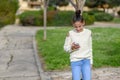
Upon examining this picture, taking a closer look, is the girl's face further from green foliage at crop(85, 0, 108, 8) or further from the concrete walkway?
green foliage at crop(85, 0, 108, 8)

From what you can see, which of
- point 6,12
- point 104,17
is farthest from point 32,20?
point 104,17

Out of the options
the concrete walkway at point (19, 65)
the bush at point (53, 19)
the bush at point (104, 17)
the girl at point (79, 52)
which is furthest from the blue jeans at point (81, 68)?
the bush at point (104, 17)

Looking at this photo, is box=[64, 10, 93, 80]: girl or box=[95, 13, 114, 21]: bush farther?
box=[95, 13, 114, 21]: bush

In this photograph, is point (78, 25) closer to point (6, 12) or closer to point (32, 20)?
point (32, 20)

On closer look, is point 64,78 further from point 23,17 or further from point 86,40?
point 23,17

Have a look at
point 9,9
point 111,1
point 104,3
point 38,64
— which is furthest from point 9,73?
point 104,3

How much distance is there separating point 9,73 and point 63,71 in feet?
4.63

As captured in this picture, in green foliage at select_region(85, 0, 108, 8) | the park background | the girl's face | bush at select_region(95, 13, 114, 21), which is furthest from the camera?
green foliage at select_region(85, 0, 108, 8)

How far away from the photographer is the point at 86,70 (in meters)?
5.62

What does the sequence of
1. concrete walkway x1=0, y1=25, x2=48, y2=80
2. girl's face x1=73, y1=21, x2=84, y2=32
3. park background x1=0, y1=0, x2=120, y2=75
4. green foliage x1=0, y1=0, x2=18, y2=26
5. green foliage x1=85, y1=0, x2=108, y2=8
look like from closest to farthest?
1. girl's face x1=73, y1=21, x2=84, y2=32
2. concrete walkway x1=0, y1=25, x2=48, y2=80
3. park background x1=0, y1=0, x2=120, y2=75
4. green foliage x1=0, y1=0, x2=18, y2=26
5. green foliage x1=85, y1=0, x2=108, y2=8

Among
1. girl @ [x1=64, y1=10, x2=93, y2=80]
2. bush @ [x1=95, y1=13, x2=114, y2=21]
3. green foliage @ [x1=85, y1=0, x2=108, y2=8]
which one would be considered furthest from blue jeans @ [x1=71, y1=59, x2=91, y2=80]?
green foliage @ [x1=85, y1=0, x2=108, y2=8]

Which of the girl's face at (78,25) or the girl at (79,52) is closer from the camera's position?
the girl's face at (78,25)

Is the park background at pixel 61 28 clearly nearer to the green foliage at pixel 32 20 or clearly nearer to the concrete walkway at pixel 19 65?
the green foliage at pixel 32 20

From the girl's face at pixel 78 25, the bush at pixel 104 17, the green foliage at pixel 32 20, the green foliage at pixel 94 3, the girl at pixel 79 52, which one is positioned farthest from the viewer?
the green foliage at pixel 94 3
